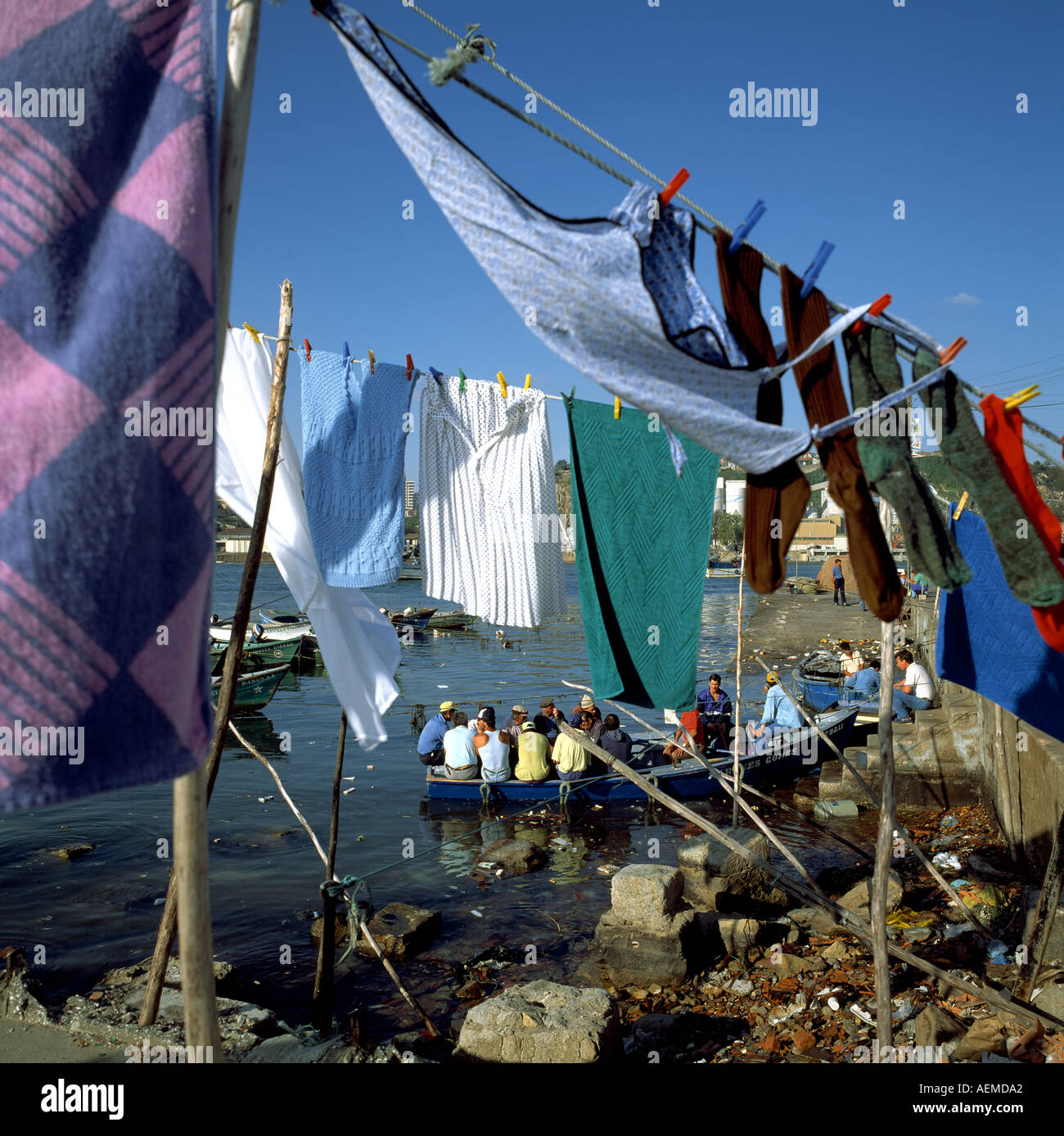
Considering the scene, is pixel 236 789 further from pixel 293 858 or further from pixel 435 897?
pixel 435 897

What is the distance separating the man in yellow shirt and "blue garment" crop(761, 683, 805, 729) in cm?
366

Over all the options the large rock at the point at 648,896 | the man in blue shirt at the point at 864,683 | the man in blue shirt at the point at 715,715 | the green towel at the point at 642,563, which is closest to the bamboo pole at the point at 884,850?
the green towel at the point at 642,563

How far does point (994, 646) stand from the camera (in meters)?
4.95

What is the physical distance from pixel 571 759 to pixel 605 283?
1266 cm

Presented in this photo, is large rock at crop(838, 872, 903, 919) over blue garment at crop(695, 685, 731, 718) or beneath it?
beneath

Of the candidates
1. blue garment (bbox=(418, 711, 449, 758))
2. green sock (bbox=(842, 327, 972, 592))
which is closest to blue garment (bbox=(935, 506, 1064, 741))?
green sock (bbox=(842, 327, 972, 592))

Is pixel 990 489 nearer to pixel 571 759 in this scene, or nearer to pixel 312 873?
pixel 312 873

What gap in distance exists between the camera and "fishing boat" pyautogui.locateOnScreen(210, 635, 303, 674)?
1069 inches

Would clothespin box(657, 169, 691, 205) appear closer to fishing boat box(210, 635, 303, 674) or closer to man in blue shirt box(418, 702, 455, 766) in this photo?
man in blue shirt box(418, 702, 455, 766)

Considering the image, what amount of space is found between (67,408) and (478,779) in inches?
540

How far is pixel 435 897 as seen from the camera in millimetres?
11250

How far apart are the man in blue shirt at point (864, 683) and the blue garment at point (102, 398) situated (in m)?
18.1

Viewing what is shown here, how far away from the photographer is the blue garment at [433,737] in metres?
15.6

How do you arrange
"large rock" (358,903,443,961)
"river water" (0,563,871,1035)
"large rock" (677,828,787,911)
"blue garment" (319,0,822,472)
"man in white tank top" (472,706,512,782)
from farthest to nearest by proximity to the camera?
"man in white tank top" (472,706,512,782)
"large rock" (677,828,787,911)
"large rock" (358,903,443,961)
"river water" (0,563,871,1035)
"blue garment" (319,0,822,472)
